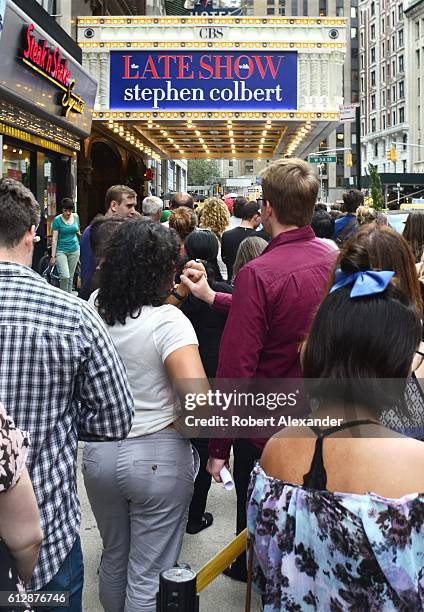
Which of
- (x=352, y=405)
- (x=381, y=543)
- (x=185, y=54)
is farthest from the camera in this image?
(x=185, y=54)

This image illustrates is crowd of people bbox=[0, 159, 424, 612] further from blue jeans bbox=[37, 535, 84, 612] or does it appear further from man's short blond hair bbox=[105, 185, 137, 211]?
man's short blond hair bbox=[105, 185, 137, 211]

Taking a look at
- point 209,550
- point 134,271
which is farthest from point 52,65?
point 134,271

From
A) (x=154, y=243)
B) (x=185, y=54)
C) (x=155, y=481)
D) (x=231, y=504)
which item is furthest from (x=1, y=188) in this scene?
(x=185, y=54)

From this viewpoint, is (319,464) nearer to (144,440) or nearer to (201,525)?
(144,440)

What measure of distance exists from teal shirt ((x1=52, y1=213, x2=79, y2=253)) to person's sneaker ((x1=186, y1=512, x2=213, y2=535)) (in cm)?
877

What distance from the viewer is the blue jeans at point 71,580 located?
220 cm

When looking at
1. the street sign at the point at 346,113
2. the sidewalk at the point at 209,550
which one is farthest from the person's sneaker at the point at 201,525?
the street sign at the point at 346,113

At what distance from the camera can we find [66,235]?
12.6 meters

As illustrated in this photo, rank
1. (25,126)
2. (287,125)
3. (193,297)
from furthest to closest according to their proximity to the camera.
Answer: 1. (287,125)
2. (25,126)
3. (193,297)

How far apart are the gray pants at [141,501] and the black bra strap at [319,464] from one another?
4.31ft

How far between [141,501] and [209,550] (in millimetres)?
1700

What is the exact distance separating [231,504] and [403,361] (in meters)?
3.66

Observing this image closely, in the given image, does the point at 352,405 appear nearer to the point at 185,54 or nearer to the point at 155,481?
the point at 155,481

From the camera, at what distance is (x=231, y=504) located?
502 centimetres
